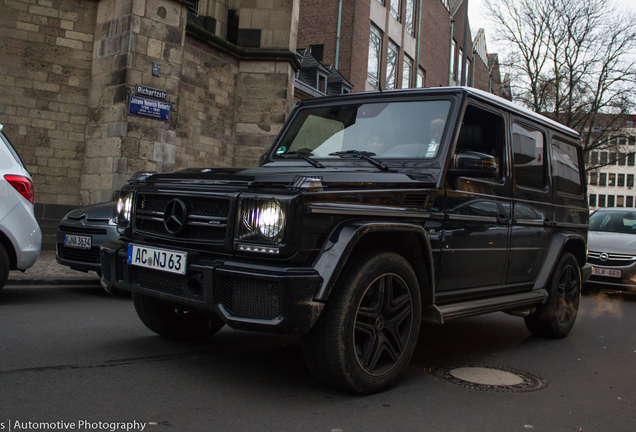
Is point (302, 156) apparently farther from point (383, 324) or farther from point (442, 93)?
point (383, 324)

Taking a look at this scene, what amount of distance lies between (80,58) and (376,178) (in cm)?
1176

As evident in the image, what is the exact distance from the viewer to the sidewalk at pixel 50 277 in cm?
745

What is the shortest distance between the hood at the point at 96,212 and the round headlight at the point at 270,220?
453cm

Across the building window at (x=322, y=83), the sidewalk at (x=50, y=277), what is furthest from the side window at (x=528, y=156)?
the building window at (x=322, y=83)

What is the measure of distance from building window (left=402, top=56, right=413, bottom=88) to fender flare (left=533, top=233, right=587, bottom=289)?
3166 centimetres

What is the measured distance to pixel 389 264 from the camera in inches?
137

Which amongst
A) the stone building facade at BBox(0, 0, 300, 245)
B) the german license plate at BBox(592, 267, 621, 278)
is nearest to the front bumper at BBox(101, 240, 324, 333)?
the german license plate at BBox(592, 267, 621, 278)

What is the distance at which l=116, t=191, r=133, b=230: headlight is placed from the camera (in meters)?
3.97

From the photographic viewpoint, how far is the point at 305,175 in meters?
3.33

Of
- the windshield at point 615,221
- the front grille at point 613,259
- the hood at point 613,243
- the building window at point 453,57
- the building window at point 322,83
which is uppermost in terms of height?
the building window at point 453,57

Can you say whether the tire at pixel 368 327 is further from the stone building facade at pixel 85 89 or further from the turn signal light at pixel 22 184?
the stone building facade at pixel 85 89

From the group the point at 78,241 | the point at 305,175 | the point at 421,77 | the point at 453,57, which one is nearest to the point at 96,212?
the point at 78,241

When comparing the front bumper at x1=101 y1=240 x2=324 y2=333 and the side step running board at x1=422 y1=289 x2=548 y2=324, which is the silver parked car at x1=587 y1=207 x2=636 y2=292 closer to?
the side step running board at x1=422 y1=289 x2=548 y2=324

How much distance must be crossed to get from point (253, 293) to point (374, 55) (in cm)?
3084
